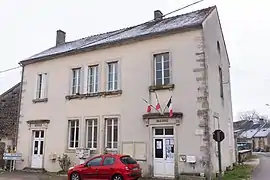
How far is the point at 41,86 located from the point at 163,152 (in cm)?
1023

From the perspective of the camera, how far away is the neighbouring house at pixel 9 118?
860 inches

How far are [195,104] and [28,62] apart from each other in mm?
12943

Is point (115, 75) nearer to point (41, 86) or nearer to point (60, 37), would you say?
point (41, 86)

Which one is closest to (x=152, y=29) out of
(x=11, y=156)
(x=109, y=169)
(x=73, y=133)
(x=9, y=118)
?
(x=73, y=133)

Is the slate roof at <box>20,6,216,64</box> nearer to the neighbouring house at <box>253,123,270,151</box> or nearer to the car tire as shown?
the car tire

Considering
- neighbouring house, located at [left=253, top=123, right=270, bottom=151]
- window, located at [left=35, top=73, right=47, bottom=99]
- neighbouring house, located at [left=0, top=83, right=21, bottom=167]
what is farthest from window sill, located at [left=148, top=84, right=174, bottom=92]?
neighbouring house, located at [left=253, top=123, right=270, bottom=151]

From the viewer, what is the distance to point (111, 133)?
17000mm

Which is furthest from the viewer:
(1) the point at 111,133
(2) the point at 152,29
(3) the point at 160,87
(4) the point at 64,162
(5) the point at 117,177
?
(4) the point at 64,162

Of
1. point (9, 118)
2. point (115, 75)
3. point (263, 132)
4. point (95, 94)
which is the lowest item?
point (263, 132)

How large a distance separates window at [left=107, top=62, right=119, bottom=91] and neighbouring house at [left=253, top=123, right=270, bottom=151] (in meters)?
58.4

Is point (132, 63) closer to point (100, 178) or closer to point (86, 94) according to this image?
point (86, 94)

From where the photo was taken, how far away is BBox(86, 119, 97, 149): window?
688 inches

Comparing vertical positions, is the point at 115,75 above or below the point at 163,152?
above

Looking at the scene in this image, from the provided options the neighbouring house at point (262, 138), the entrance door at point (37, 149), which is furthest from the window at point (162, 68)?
the neighbouring house at point (262, 138)
